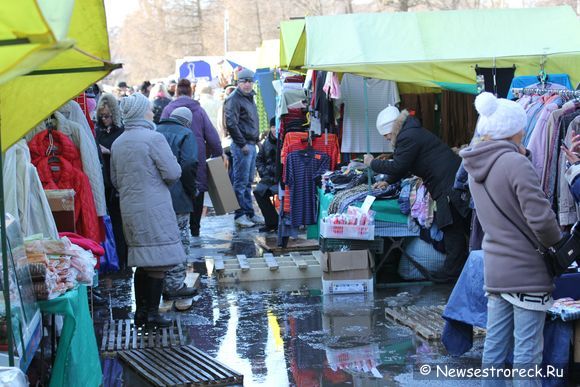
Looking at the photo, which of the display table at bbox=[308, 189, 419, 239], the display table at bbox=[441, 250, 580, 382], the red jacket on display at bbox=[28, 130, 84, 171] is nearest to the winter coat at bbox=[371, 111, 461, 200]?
the display table at bbox=[308, 189, 419, 239]

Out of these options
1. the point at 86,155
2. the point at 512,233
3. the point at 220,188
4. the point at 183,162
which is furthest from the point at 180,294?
the point at 512,233

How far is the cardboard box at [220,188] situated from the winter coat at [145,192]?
14.1 feet

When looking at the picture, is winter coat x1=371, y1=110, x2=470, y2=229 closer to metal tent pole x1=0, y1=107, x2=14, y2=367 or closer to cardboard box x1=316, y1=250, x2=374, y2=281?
cardboard box x1=316, y1=250, x2=374, y2=281

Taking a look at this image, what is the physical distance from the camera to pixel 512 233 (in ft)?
16.4

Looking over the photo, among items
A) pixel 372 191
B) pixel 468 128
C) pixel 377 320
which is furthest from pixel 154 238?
pixel 468 128

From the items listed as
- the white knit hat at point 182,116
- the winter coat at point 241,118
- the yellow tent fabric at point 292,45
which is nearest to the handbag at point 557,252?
the white knit hat at point 182,116

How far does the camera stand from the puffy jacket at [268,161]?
1300cm

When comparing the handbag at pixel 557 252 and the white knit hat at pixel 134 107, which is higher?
the white knit hat at pixel 134 107

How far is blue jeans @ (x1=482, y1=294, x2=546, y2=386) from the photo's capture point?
198 inches

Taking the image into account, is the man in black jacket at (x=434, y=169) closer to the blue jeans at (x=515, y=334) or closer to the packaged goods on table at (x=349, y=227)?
the packaged goods on table at (x=349, y=227)

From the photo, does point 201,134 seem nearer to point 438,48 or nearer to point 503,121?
point 438,48

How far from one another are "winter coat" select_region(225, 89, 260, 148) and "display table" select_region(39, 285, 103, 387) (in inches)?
302

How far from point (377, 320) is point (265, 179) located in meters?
5.35

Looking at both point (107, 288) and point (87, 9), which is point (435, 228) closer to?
point (107, 288)
